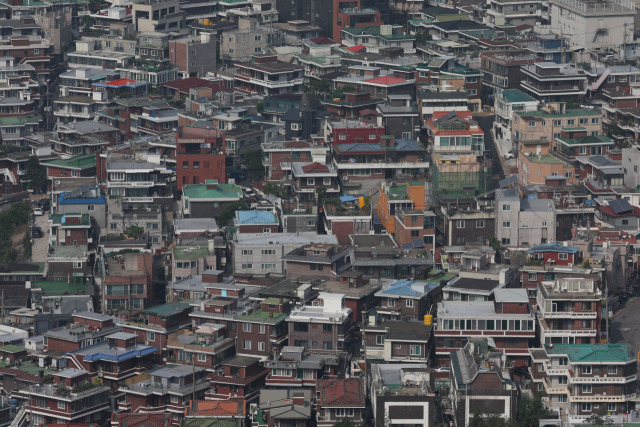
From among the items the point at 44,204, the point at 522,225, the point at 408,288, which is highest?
the point at 522,225

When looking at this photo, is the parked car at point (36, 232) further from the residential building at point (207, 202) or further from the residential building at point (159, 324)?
the residential building at point (159, 324)

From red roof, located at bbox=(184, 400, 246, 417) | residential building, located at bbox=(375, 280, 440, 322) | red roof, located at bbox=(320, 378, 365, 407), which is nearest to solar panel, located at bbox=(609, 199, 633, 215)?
residential building, located at bbox=(375, 280, 440, 322)

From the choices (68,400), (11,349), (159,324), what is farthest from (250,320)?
(11,349)

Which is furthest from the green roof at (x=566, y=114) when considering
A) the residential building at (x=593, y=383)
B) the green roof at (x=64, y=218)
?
the residential building at (x=593, y=383)

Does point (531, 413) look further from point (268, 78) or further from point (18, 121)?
point (18, 121)

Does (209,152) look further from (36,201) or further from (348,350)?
(348,350)

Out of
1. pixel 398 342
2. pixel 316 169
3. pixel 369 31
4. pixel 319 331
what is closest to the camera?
pixel 398 342

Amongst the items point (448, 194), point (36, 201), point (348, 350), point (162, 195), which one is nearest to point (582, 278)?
point (348, 350)

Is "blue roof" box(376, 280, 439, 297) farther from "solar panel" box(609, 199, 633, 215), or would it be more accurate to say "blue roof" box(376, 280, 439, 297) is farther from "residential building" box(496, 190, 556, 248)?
"solar panel" box(609, 199, 633, 215)
